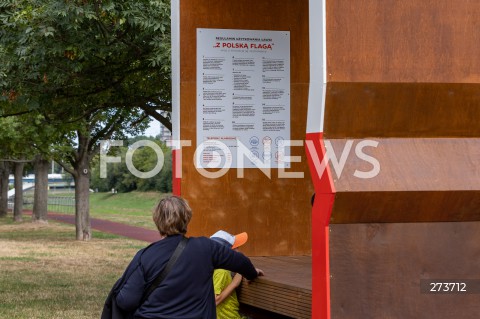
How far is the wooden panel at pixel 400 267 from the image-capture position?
16.4 feet

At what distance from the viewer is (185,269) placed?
5.07m

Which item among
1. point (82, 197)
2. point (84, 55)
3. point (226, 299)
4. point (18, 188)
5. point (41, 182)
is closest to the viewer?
point (226, 299)

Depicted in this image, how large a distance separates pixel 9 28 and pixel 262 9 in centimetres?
492

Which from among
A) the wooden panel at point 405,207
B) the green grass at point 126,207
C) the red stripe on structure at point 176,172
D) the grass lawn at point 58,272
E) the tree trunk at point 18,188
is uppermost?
the red stripe on structure at point 176,172

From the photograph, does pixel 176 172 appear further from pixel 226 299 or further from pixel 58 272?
pixel 58 272

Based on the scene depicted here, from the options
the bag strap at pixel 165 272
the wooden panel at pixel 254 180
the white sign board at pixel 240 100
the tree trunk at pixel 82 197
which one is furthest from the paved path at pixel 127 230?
the bag strap at pixel 165 272

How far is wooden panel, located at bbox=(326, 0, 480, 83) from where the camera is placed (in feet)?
16.6

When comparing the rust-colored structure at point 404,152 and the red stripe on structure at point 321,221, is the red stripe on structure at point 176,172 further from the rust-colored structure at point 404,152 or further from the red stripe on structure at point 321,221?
the rust-colored structure at point 404,152

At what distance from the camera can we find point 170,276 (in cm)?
503

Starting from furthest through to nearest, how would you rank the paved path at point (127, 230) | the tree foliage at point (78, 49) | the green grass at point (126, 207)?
the green grass at point (126, 207), the paved path at point (127, 230), the tree foliage at point (78, 49)

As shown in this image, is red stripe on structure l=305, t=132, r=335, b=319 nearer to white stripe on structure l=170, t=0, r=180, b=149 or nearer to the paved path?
white stripe on structure l=170, t=0, r=180, b=149

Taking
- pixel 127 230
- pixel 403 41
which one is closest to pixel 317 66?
pixel 403 41

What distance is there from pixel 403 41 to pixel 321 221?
1131mm

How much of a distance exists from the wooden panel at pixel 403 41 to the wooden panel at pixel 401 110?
0.18 ft
